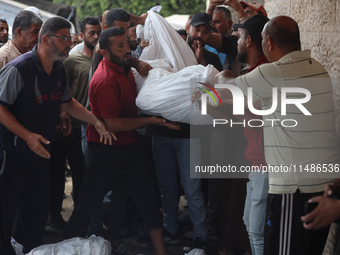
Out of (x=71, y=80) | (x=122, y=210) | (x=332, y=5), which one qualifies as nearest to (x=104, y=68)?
(x=71, y=80)

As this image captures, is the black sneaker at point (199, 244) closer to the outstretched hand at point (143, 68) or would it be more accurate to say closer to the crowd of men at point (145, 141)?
the crowd of men at point (145, 141)

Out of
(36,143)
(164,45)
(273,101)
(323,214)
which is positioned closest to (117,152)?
(36,143)

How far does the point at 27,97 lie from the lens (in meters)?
3.76

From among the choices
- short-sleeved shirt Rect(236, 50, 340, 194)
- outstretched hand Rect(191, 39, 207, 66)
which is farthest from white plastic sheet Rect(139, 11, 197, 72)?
short-sleeved shirt Rect(236, 50, 340, 194)

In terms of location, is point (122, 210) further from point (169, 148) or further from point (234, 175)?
point (234, 175)

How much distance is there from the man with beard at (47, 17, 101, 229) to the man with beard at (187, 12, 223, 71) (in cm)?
110

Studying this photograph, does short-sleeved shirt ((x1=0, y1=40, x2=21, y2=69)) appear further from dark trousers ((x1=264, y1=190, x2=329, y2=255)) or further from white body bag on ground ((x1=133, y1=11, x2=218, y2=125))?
dark trousers ((x1=264, y1=190, x2=329, y2=255))

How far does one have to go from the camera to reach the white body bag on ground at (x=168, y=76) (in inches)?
152

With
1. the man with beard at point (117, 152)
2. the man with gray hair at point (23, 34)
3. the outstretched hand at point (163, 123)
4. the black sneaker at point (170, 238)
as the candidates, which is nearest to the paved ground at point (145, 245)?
the black sneaker at point (170, 238)

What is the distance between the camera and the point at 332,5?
3645 millimetres

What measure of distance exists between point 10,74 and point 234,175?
2017 millimetres

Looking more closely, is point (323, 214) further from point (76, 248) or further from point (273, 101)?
point (76, 248)

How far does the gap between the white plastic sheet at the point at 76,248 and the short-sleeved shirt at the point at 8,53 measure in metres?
1.62

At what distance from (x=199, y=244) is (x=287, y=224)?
158cm
